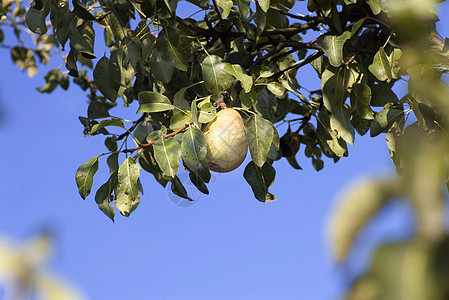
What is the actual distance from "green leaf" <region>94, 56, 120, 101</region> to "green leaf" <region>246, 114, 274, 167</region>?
0.57 metres

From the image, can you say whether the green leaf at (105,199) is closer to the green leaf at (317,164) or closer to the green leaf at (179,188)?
the green leaf at (179,188)

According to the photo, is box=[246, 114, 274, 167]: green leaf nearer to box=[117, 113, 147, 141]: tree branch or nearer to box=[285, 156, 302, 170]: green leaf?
box=[117, 113, 147, 141]: tree branch

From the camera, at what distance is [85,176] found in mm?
1986

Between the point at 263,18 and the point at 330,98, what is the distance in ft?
1.25

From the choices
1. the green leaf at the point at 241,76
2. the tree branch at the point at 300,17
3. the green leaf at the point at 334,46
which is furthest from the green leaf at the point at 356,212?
the tree branch at the point at 300,17

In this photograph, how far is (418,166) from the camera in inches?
10.4

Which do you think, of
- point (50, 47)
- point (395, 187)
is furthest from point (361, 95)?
point (50, 47)

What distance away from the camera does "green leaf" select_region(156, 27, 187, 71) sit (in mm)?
1928

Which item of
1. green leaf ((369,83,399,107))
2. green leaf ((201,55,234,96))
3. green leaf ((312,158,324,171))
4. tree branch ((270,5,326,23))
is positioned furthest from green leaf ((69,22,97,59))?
green leaf ((312,158,324,171))

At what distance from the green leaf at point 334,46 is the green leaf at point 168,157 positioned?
59 cm

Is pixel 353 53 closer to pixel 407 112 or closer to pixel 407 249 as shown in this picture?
pixel 407 112

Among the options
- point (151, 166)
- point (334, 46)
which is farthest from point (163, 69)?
point (334, 46)

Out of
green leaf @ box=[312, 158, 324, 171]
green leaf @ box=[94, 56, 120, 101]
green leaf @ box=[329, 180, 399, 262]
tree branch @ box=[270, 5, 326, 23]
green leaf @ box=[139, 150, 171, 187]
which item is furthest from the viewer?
green leaf @ box=[312, 158, 324, 171]

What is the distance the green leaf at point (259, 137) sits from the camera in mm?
1785
